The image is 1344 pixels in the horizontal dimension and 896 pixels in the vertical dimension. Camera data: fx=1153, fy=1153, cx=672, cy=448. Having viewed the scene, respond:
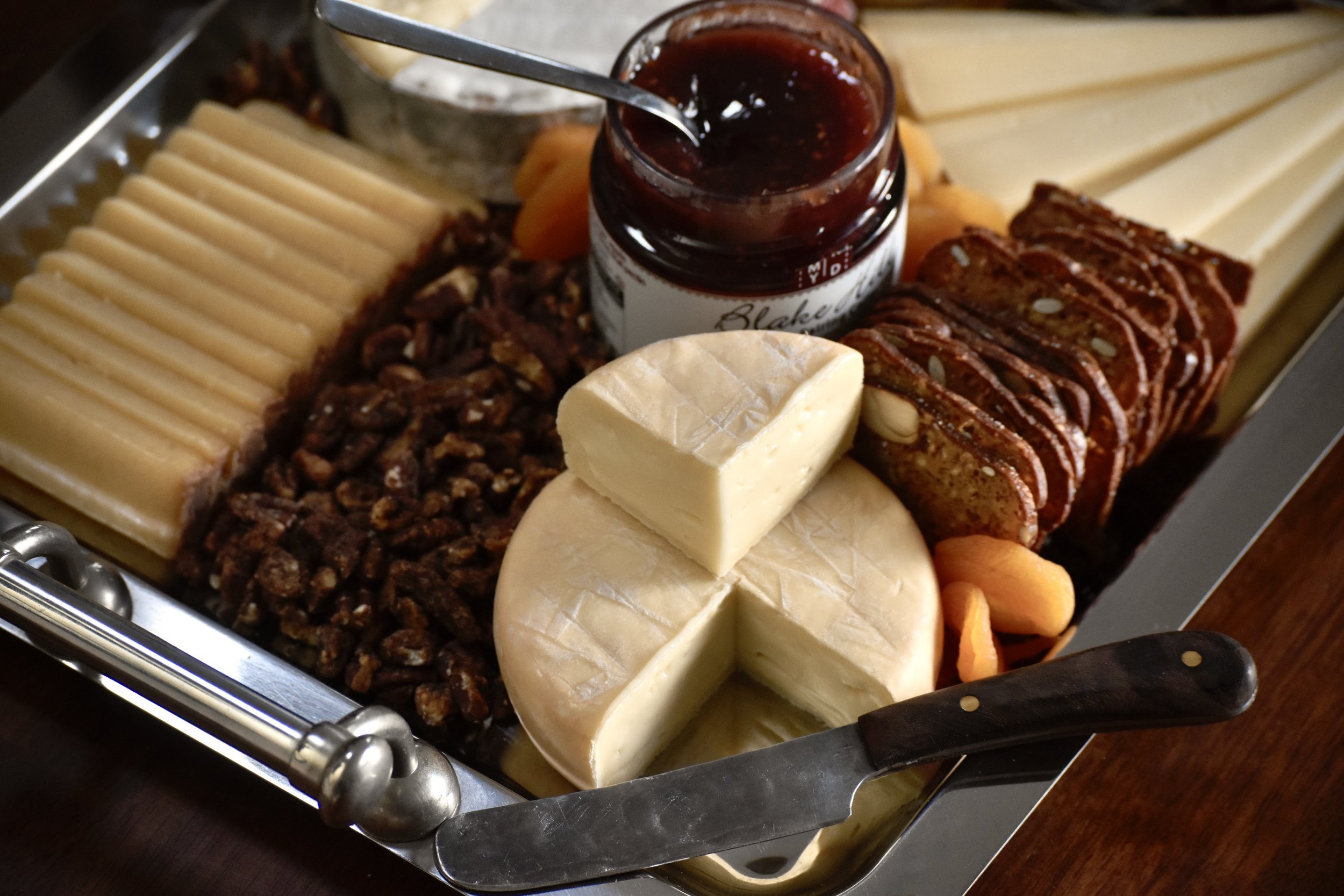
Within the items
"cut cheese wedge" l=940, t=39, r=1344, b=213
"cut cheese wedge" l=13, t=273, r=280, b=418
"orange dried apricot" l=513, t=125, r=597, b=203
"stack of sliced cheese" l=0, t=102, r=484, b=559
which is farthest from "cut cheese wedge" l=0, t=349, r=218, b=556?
"cut cheese wedge" l=940, t=39, r=1344, b=213

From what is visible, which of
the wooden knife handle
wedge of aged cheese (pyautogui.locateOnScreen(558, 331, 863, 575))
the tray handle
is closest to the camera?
the tray handle

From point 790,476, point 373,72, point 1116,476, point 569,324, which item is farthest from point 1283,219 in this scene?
point 373,72

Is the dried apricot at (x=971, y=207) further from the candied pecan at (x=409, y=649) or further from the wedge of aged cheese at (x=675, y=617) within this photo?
the candied pecan at (x=409, y=649)

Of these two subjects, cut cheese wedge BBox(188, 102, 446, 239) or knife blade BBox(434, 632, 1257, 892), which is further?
cut cheese wedge BBox(188, 102, 446, 239)

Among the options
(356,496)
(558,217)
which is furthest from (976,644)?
(558,217)

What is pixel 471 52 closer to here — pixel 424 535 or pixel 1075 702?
pixel 424 535

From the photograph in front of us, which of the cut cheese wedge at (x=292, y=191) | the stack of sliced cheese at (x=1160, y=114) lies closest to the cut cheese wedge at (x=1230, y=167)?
the stack of sliced cheese at (x=1160, y=114)

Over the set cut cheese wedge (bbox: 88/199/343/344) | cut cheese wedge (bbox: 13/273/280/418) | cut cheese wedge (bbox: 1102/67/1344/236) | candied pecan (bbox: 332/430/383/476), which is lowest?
candied pecan (bbox: 332/430/383/476)

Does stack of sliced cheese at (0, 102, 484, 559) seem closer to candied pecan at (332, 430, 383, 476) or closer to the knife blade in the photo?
candied pecan at (332, 430, 383, 476)

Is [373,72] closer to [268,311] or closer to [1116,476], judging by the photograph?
[268,311]
